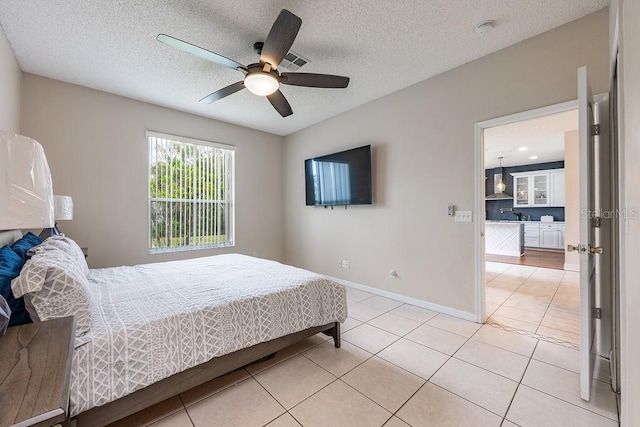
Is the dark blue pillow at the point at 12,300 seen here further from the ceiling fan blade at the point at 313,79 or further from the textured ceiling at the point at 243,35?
the ceiling fan blade at the point at 313,79

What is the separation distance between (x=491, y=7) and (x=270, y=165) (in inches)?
152

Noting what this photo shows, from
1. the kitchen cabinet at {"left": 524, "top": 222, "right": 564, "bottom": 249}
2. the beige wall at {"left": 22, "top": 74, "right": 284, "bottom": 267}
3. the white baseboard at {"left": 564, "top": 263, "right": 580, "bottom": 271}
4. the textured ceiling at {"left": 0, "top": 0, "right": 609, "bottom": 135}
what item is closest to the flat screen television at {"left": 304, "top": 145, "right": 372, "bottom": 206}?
the textured ceiling at {"left": 0, "top": 0, "right": 609, "bottom": 135}

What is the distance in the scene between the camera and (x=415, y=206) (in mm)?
3232

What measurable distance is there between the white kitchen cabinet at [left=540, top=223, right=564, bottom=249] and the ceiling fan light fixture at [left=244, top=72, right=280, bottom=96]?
27.5ft

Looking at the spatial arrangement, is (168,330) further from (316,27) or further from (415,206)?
(415,206)

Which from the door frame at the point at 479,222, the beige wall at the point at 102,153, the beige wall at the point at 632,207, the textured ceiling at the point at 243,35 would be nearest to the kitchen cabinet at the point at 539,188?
the door frame at the point at 479,222

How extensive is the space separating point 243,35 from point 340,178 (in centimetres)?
223

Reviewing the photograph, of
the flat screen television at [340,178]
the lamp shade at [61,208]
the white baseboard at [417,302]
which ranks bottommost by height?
the white baseboard at [417,302]

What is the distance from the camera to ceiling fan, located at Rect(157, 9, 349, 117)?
1719 millimetres

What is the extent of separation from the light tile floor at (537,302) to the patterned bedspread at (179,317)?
1.99m

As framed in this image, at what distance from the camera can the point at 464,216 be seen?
281 cm

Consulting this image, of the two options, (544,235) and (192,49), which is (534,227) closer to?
(544,235)

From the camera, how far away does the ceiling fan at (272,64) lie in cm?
172

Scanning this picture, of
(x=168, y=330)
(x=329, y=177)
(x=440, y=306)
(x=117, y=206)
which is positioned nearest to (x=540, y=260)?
(x=440, y=306)
